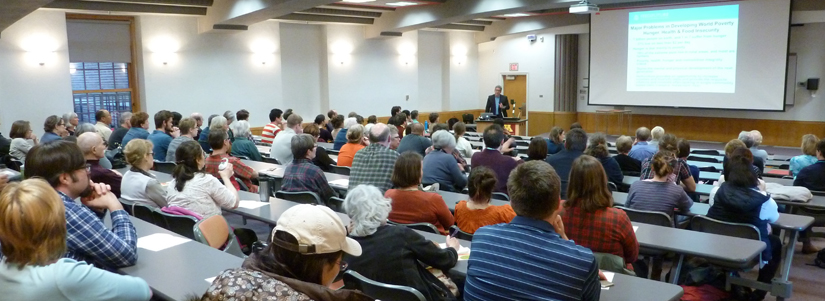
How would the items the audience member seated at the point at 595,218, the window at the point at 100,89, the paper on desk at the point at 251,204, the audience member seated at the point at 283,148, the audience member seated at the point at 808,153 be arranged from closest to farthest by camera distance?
the audience member seated at the point at 595,218 < the paper on desk at the point at 251,204 < the audience member seated at the point at 808,153 < the audience member seated at the point at 283,148 < the window at the point at 100,89

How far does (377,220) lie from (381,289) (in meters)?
0.34

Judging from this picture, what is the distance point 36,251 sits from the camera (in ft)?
6.07

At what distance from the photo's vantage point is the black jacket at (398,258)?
2.65m

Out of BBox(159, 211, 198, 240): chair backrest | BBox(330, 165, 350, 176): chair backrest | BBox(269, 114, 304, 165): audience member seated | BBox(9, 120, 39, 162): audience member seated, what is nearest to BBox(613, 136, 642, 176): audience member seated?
BBox(330, 165, 350, 176): chair backrest

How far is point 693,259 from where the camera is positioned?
388 centimetres

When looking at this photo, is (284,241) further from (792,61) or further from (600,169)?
(792,61)

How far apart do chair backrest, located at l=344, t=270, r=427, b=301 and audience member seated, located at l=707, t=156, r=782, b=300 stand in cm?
248

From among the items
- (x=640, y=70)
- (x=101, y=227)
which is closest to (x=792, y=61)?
(x=640, y=70)

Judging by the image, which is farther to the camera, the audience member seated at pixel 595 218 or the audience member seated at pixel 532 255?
the audience member seated at pixel 595 218

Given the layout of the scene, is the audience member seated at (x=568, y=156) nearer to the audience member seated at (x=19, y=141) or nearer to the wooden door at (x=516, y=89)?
the audience member seated at (x=19, y=141)

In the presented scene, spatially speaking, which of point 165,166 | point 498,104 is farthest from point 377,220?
point 498,104

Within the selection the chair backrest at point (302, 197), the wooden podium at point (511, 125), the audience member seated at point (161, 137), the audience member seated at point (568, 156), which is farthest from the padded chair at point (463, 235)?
the wooden podium at point (511, 125)

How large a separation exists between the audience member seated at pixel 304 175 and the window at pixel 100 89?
7937 millimetres

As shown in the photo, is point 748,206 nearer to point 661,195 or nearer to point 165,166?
point 661,195
